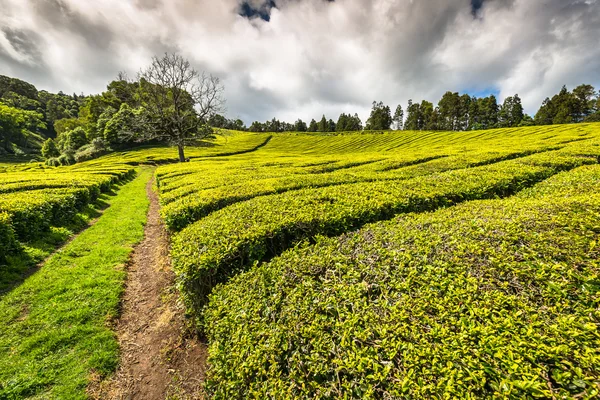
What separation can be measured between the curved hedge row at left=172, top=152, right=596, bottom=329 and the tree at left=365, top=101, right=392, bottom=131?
336 feet

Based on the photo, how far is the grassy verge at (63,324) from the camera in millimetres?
4203

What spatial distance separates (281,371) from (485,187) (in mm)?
9448

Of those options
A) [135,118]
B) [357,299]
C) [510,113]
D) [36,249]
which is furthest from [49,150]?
[510,113]

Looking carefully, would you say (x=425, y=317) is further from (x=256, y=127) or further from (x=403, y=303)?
(x=256, y=127)

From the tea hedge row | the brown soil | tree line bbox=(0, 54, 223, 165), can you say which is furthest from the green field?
tree line bbox=(0, 54, 223, 165)

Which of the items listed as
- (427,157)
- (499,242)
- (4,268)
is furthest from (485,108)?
(4,268)

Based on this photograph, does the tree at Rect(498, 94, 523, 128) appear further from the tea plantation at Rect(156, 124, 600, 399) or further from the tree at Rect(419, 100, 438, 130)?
the tea plantation at Rect(156, 124, 600, 399)


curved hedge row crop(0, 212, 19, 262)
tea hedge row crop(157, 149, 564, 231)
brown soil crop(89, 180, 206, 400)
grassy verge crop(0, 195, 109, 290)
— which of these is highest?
tea hedge row crop(157, 149, 564, 231)

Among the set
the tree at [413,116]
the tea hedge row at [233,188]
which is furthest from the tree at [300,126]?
the tea hedge row at [233,188]

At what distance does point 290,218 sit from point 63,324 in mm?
5793

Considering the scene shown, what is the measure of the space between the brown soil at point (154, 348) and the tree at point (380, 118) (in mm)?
108960

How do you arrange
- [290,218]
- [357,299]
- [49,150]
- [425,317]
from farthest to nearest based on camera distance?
[49,150] < [290,218] < [357,299] < [425,317]

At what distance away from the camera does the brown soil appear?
13.9ft

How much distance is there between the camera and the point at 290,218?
592 cm
